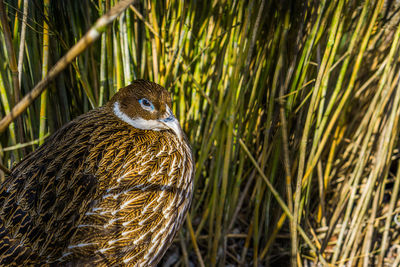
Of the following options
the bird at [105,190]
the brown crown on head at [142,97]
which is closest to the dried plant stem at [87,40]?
the bird at [105,190]

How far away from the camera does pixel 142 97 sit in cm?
131

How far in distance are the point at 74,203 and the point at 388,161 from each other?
131 cm

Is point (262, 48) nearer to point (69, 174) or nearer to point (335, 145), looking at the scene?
point (335, 145)

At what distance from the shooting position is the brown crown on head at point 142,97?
4.25ft

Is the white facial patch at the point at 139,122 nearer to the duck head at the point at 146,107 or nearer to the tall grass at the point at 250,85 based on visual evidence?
the duck head at the point at 146,107

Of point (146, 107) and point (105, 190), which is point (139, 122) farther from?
point (105, 190)

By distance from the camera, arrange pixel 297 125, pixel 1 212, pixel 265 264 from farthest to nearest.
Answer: pixel 265 264 < pixel 297 125 < pixel 1 212

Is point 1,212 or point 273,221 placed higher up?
point 1,212

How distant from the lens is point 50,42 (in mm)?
1347

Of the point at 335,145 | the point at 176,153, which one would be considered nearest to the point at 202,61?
the point at 176,153

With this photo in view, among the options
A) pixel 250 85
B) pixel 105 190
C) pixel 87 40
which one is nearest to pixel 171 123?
pixel 105 190

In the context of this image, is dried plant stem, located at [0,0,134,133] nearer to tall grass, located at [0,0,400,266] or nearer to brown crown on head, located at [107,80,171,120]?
tall grass, located at [0,0,400,266]

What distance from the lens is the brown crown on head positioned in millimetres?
1297

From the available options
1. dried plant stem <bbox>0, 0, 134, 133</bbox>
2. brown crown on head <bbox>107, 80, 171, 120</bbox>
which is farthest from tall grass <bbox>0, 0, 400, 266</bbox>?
dried plant stem <bbox>0, 0, 134, 133</bbox>
